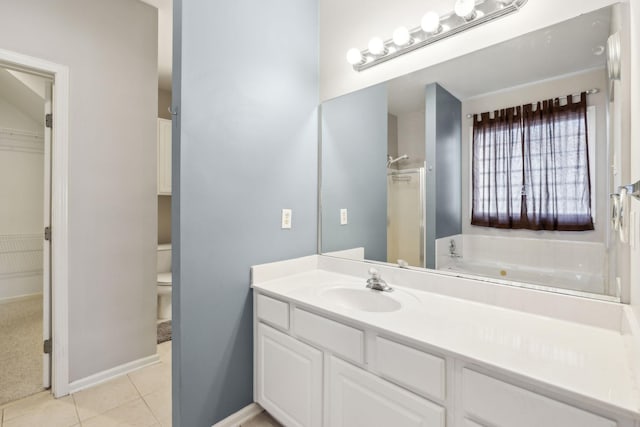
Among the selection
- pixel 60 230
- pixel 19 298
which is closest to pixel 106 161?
pixel 60 230

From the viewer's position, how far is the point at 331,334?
1.26 meters

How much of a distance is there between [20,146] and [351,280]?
4632mm

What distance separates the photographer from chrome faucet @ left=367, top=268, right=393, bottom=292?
1.54m

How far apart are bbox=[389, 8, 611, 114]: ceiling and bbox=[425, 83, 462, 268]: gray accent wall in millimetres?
60

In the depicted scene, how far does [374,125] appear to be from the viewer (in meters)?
1.85

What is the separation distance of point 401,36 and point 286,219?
1.19m

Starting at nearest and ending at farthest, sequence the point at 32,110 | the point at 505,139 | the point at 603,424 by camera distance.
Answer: the point at 603,424
the point at 505,139
the point at 32,110

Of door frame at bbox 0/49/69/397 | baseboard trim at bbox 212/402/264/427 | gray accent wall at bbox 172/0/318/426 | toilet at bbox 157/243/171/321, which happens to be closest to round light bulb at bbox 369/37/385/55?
gray accent wall at bbox 172/0/318/426

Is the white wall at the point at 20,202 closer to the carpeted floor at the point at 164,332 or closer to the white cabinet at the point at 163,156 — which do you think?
the white cabinet at the point at 163,156

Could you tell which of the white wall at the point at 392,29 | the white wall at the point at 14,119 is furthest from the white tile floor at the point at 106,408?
Answer: the white wall at the point at 14,119

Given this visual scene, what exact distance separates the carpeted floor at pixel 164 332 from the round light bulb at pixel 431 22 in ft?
10.0

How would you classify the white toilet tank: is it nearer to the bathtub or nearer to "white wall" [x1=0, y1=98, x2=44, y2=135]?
"white wall" [x1=0, y1=98, x2=44, y2=135]

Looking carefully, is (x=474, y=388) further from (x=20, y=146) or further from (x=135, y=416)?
(x=20, y=146)

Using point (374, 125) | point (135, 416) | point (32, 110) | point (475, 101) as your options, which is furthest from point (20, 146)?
point (475, 101)
